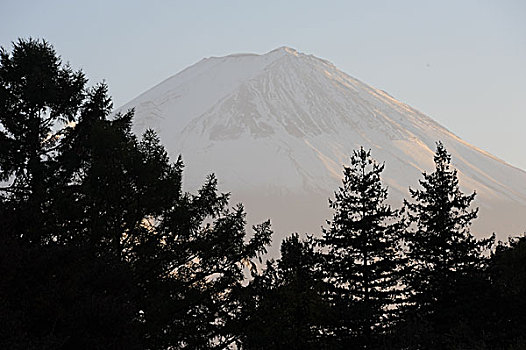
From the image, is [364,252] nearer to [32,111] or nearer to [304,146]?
[32,111]

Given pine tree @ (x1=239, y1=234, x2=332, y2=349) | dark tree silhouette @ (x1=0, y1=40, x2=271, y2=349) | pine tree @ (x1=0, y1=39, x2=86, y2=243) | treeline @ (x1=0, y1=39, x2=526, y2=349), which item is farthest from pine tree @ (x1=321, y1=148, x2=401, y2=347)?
pine tree @ (x1=0, y1=39, x2=86, y2=243)

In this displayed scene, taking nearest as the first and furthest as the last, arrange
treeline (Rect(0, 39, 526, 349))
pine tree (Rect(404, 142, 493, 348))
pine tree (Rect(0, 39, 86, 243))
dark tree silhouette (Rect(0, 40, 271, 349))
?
treeline (Rect(0, 39, 526, 349))
dark tree silhouette (Rect(0, 40, 271, 349))
pine tree (Rect(0, 39, 86, 243))
pine tree (Rect(404, 142, 493, 348))

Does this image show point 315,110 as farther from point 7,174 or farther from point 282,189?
point 7,174

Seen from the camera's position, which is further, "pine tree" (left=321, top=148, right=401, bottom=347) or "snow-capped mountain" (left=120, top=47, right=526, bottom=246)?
"snow-capped mountain" (left=120, top=47, right=526, bottom=246)

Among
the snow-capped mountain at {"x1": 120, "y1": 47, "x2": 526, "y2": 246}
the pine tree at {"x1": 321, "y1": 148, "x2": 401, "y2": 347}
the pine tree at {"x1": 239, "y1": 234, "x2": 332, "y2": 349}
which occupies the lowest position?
the pine tree at {"x1": 239, "y1": 234, "x2": 332, "y2": 349}

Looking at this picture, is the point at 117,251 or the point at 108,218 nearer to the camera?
the point at 117,251

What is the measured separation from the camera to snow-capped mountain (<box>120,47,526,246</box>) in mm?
138375

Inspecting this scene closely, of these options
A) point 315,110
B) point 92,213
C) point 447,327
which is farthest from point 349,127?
point 92,213

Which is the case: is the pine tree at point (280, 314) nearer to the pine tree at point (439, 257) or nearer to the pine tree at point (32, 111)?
the pine tree at point (32, 111)

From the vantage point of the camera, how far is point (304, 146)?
15512 cm

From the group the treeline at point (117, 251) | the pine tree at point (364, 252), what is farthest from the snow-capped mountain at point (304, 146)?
the treeline at point (117, 251)

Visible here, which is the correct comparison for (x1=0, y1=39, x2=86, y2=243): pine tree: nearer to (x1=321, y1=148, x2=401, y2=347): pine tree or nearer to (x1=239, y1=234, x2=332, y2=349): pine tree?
(x1=239, y1=234, x2=332, y2=349): pine tree

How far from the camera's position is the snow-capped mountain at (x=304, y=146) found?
138375 mm

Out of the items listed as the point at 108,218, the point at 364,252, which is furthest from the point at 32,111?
the point at 364,252
